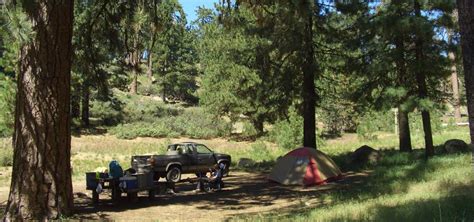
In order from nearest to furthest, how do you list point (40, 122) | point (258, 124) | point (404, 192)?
point (40, 122) < point (404, 192) < point (258, 124)

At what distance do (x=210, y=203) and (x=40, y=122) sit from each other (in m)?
5.17

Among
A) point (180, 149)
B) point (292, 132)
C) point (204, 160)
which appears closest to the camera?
point (180, 149)

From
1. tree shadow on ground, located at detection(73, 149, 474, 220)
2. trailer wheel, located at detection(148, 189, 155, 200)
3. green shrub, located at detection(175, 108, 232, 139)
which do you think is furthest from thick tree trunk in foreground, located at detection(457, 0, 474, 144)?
green shrub, located at detection(175, 108, 232, 139)

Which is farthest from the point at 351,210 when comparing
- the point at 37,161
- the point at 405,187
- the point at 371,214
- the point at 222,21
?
the point at 222,21

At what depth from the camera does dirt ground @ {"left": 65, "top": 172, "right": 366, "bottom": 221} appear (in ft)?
37.2

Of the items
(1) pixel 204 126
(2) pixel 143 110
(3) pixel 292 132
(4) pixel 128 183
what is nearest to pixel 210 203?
(4) pixel 128 183

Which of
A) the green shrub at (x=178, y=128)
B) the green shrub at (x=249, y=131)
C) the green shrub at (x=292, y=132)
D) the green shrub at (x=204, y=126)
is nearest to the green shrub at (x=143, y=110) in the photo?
the green shrub at (x=178, y=128)

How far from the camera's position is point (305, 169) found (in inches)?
674

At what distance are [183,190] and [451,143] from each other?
42.2 feet

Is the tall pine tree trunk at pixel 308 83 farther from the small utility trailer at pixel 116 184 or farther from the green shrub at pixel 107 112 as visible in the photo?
the green shrub at pixel 107 112

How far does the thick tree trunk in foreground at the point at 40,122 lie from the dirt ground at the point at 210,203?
1007 mm

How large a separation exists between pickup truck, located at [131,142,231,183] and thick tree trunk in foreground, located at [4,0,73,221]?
25.8 feet

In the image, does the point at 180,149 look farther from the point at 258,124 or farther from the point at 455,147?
the point at 258,124

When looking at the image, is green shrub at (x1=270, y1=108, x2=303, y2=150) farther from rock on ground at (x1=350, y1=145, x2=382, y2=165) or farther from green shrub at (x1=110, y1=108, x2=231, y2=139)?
green shrub at (x1=110, y1=108, x2=231, y2=139)
